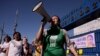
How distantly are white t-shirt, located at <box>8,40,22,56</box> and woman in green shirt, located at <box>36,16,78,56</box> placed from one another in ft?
7.72

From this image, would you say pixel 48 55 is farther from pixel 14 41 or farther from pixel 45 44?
pixel 14 41

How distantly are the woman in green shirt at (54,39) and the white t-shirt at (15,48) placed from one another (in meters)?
2.35

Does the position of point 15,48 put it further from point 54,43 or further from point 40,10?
point 40,10

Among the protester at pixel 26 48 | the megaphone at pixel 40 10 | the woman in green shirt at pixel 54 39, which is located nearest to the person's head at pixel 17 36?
the protester at pixel 26 48

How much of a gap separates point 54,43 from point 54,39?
0.06 meters

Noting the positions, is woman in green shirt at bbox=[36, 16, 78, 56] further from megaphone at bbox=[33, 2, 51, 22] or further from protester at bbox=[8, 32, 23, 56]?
protester at bbox=[8, 32, 23, 56]

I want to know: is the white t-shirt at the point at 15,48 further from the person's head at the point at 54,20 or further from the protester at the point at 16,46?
the person's head at the point at 54,20

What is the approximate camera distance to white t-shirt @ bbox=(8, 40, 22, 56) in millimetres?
5801

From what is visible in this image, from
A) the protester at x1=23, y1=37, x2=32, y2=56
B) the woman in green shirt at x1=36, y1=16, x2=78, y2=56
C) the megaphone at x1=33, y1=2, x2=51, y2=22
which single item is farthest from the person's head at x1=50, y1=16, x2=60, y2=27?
the protester at x1=23, y1=37, x2=32, y2=56

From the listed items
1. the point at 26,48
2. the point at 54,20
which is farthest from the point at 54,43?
the point at 26,48

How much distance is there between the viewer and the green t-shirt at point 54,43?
3484 millimetres

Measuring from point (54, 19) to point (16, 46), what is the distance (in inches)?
101

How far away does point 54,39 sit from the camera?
3.55 metres

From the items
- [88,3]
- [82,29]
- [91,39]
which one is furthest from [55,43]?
[82,29]
